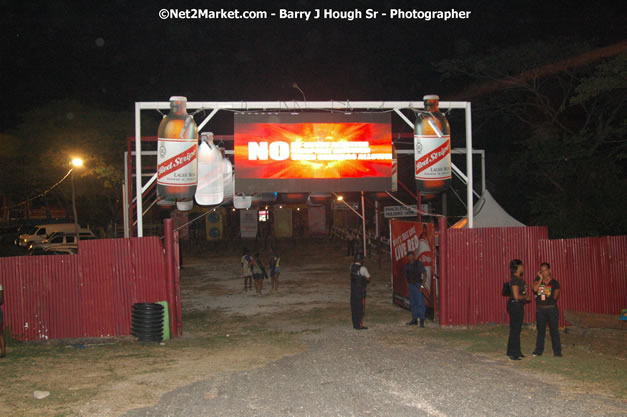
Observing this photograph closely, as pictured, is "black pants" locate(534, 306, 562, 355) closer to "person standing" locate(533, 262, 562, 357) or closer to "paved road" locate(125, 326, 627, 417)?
"person standing" locate(533, 262, 562, 357)

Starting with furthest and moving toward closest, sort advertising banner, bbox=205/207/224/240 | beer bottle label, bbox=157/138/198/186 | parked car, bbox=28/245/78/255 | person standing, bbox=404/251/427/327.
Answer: advertising banner, bbox=205/207/224/240
parked car, bbox=28/245/78/255
person standing, bbox=404/251/427/327
beer bottle label, bbox=157/138/198/186

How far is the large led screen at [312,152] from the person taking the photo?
1192 centimetres

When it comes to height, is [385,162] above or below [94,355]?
above

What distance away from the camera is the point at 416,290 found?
42.4ft

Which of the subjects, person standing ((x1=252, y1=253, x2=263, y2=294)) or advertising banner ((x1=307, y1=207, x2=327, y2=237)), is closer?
person standing ((x1=252, y1=253, x2=263, y2=294))

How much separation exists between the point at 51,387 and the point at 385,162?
25.3 feet

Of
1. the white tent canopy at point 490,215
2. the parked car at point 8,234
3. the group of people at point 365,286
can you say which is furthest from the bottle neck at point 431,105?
the parked car at point 8,234

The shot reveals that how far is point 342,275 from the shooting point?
2489 cm

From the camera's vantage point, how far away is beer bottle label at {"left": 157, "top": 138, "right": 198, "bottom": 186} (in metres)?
11.3

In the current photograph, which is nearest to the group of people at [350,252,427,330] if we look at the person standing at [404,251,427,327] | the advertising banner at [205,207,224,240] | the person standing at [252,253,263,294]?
the person standing at [404,251,427,327]

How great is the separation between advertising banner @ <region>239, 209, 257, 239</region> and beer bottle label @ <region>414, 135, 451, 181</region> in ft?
115

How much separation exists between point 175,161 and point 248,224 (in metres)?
35.5

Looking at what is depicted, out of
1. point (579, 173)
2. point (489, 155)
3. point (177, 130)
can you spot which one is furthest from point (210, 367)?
point (489, 155)

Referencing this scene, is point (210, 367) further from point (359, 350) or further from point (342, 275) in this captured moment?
point (342, 275)
